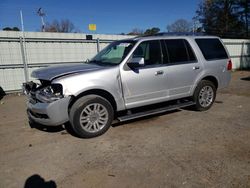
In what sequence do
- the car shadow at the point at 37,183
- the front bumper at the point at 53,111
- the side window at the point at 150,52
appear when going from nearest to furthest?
the car shadow at the point at 37,183
the front bumper at the point at 53,111
the side window at the point at 150,52

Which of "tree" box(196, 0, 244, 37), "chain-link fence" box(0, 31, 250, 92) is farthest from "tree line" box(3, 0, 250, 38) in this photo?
"chain-link fence" box(0, 31, 250, 92)

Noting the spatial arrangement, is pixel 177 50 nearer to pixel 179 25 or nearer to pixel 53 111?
pixel 53 111

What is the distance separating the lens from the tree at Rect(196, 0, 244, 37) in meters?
32.2

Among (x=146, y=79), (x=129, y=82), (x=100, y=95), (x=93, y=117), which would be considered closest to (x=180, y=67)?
(x=146, y=79)

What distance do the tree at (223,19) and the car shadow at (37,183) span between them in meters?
32.7

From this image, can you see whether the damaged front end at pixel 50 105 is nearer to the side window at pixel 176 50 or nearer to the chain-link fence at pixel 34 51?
the side window at pixel 176 50

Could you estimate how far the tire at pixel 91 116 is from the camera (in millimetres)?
4324

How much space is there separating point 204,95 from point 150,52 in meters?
2.00

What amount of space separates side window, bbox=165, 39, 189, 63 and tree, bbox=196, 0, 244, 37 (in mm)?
28842

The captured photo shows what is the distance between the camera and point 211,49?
20.2 feet

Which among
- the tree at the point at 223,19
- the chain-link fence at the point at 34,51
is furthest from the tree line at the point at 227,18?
the chain-link fence at the point at 34,51

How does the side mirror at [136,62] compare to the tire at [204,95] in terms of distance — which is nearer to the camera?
the side mirror at [136,62]

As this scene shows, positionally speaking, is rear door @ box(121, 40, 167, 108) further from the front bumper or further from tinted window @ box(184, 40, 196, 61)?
the front bumper

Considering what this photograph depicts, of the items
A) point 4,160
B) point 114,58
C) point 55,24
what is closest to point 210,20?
point 55,24
